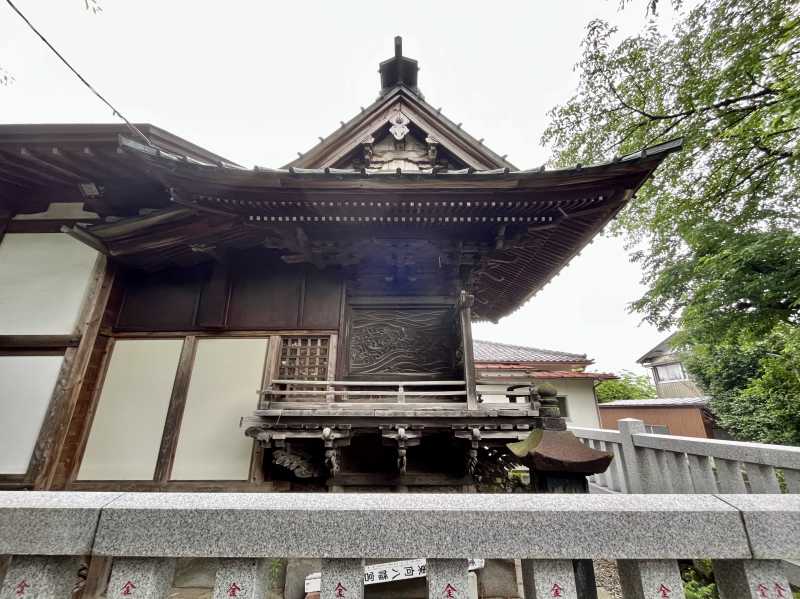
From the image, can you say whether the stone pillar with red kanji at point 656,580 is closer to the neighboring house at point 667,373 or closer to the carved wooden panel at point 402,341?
the carved wooden panel at point 402,341

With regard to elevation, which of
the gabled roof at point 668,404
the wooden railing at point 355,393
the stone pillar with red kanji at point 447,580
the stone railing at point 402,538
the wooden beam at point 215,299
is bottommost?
the stone pillar with red kanji at point 447,580

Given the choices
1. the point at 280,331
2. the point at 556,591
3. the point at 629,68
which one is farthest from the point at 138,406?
the point at 629,68

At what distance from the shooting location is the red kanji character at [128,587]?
1.43 metres

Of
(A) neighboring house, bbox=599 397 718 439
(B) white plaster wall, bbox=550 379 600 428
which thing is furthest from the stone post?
(A) neighboring house, bbox=599 397 718 439

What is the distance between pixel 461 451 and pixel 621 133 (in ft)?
27.8

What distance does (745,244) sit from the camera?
640cm

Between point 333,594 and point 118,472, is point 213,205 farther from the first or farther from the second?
point 333,594

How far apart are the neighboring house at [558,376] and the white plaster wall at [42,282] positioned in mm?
10858

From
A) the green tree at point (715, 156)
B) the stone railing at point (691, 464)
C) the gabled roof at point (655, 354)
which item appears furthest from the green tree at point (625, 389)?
the stone railing at point (691, 464)

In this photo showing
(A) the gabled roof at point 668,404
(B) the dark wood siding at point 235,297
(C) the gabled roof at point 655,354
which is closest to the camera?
(B) the dark wood siding at point 235,297

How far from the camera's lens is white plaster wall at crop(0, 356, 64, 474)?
4.21m

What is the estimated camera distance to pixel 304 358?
5027 millimetres

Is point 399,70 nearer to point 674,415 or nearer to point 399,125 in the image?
point 399,125

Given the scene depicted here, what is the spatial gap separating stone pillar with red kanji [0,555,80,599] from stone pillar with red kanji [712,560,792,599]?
2867 millimetres
